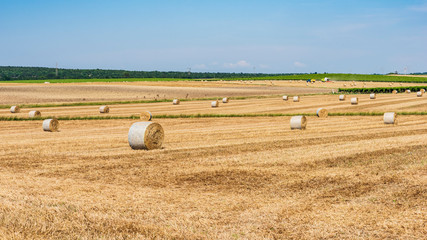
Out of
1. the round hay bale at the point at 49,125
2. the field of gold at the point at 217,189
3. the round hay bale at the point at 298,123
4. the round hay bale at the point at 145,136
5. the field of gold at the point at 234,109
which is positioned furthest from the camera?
the field of gold at the point at 234,109

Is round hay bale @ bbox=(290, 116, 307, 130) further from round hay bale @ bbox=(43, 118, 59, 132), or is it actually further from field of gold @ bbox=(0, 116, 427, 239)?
round hay bale @ bbox=(43, 118, 59, 132)

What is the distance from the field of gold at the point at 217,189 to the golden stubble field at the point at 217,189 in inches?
1.0

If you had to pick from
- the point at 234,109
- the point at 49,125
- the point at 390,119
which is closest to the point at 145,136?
the point at 49,125

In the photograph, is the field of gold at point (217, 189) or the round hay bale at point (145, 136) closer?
the field of gold at point (217, 189)

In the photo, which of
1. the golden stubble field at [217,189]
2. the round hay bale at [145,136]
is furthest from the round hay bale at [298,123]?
the round hay bale at [145,136]

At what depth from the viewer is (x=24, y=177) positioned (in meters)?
14.3

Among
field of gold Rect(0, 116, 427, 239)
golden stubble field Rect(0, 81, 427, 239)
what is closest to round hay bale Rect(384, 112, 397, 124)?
golden stubble field Rect(0, 81, 427, 239)

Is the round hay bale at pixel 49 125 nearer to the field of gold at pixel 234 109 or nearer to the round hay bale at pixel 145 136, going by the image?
the round hay bale at pixel 145 136

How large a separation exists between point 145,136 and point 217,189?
24.5 ft

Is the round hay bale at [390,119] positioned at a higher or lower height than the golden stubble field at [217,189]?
higher

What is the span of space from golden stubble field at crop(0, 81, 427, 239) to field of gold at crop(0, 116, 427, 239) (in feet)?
0.08

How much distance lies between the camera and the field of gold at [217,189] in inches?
380

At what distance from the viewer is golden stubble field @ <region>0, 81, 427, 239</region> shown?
31.6ft

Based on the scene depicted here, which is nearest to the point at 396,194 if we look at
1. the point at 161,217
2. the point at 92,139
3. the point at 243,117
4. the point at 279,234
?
the point at 279,234
